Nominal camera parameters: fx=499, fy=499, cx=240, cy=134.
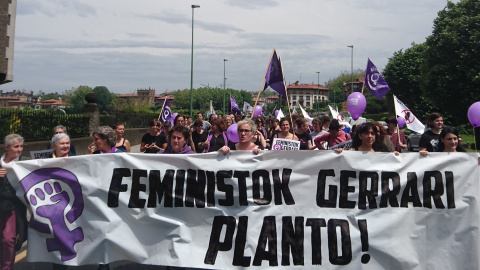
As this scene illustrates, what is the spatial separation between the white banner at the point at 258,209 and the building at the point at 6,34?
10.2 meters

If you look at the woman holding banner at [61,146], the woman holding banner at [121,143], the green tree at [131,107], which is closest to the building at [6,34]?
the woman holding banner at [121,143]

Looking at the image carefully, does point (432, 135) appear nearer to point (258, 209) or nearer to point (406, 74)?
point (258, 209)

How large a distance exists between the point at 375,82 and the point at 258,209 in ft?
22.3

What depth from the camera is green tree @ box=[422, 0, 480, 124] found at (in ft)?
90.1

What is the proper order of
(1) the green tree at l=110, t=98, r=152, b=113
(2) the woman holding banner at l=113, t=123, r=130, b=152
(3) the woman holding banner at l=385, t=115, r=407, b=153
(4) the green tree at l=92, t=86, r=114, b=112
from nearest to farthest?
(2) the woman holding banner at l=113, t=123, r=130, b=152 < (3) the woman holding banner at l=385, t=115, r=407, b=153 < (1) the green tree at l=110, t=98, r=152, b=113 < (4) the green tree at l=92, t=86, r=114, b=112

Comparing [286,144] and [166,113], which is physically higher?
[166,113]

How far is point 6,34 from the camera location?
1353 cm

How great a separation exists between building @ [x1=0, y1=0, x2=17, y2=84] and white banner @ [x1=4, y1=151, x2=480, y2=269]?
33.4ft

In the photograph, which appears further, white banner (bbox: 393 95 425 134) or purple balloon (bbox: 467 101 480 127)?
white banner (bbox: 393 95 425 134)

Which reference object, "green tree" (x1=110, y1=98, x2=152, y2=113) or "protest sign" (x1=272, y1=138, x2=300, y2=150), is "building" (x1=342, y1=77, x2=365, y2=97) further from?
"protest sign" (x1=272, y1=138, x2=300, y2=150)

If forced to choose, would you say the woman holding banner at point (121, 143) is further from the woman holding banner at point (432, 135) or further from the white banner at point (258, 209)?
the woman holding banner at point (432, 135)

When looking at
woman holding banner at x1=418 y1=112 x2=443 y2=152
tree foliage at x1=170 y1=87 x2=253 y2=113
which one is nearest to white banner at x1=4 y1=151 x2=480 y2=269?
woman holding banner at x1=418 y1=112 x2=443 y2=152

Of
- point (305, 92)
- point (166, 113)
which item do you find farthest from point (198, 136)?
point (305, 92)

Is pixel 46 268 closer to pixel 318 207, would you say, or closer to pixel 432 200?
pixel 318 207
